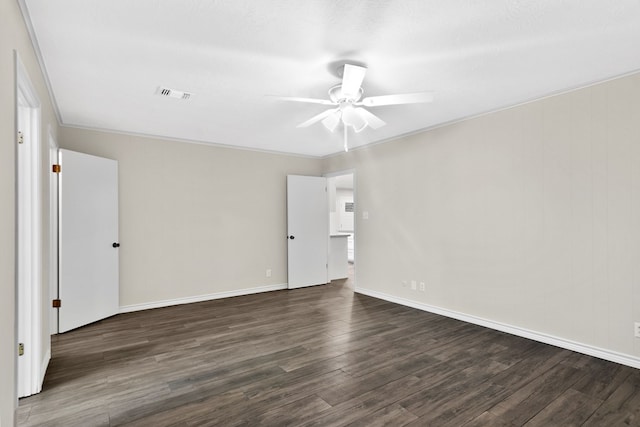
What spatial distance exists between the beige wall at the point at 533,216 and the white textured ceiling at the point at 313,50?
33 centimetres

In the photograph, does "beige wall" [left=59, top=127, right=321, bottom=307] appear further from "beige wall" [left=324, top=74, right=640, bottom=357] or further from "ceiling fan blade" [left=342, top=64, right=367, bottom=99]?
"ceiling fan blade" [left=342, top=64, right=367, bottom=99]

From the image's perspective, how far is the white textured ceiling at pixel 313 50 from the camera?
→ 6.22ft

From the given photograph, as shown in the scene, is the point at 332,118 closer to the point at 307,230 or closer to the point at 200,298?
the point at 307,230

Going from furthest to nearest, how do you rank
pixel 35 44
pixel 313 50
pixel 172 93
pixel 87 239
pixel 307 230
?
pixel 307 230
pixel 87 239
pixel 172 93
pixel 313 50
pixel 35 44

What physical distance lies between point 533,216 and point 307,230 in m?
3.55

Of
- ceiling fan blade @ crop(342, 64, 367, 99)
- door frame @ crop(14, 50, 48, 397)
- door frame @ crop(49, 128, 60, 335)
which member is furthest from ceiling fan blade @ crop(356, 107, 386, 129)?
door frame @ crop(49, 128, 60, 335)

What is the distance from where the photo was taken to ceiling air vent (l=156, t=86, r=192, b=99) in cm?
304

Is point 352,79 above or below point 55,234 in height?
above

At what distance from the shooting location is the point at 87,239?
12.9ft

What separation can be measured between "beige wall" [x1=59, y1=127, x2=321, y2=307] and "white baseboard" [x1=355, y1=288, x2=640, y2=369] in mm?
2415

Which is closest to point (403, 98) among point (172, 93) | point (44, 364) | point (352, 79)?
point (352, 79)

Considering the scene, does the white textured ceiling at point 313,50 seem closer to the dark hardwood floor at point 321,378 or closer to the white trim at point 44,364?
the white trim at point 44,364
